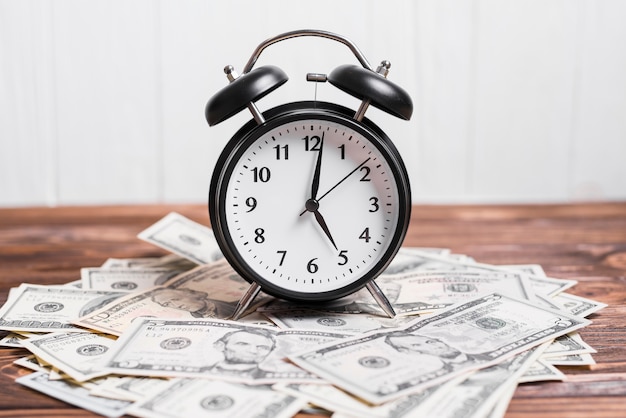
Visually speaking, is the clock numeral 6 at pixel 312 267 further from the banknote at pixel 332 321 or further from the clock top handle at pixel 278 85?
the clock top handle at pixel 278 85

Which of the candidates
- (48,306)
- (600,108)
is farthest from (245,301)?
(600,108)

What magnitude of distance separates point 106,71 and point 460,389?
1.40 metres

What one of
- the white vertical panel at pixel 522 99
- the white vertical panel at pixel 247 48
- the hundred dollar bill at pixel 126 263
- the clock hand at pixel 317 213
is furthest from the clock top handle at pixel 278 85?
the white vertical panel at pixel 522 99

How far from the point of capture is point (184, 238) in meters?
1.61

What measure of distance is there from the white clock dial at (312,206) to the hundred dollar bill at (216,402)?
24 centimetres

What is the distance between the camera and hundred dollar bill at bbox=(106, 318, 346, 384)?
1.02m

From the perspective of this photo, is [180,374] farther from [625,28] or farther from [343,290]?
[625,28]

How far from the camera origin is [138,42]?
2039 mm

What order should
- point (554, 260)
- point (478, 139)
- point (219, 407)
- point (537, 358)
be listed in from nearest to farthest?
point (219, 407) < point (537, 358) < point (554, 260) < point (478, 139)

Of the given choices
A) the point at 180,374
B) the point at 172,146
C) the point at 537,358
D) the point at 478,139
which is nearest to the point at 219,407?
the point at 180,374

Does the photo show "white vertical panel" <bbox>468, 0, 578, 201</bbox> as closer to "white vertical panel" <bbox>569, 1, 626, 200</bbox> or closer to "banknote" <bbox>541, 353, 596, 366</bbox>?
"white vertical panel" <bbox>569, 1, 626, 200</bbox>

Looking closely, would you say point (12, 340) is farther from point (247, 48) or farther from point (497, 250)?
point (247, 48)

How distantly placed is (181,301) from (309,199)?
0.96ft

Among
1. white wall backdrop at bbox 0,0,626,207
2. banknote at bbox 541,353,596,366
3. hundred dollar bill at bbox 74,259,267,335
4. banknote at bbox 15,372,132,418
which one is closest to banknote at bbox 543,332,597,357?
banknote at bbox 541,353,596,366
